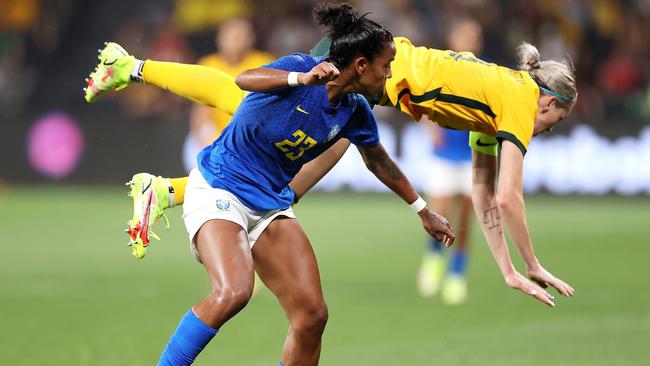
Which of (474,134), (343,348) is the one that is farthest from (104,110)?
(474,134)

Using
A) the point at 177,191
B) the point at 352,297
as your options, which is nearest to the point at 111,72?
the point at 177,191

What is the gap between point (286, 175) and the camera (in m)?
6.08

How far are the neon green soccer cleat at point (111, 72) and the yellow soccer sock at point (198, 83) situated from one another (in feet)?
0.40

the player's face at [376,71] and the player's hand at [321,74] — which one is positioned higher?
the player's hand at [321,74]

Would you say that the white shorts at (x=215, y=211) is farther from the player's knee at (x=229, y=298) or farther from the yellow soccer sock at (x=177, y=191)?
the yellow soccer sock at (x=177, y=191)

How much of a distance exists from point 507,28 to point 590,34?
1534 mm

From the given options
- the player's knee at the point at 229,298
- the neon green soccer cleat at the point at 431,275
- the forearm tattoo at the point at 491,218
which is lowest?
the neon green soccer cleat at the point at 431,275

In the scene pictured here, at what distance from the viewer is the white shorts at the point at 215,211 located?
19.1ft

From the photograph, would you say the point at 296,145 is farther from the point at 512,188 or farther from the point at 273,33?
the point at 273,33

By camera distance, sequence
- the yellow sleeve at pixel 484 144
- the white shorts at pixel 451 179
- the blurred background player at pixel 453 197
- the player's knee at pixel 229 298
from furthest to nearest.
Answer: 1. the white shorts at pixel 451 179
2. the blurred background player at pixel 453 197
3. the yellow sleeve at pixel 484 144
4. the player's knee at pixel 229 298

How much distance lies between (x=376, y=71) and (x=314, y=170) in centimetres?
151

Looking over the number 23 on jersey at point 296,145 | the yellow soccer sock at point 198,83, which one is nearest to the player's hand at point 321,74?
the number 23 on jersey at point 296,145

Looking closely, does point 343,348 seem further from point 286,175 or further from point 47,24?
point 47,24

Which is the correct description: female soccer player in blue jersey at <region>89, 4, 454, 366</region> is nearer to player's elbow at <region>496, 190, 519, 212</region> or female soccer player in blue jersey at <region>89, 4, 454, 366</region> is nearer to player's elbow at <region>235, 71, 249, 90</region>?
player's elbow at <region>235, 71, 249, 90</region>
